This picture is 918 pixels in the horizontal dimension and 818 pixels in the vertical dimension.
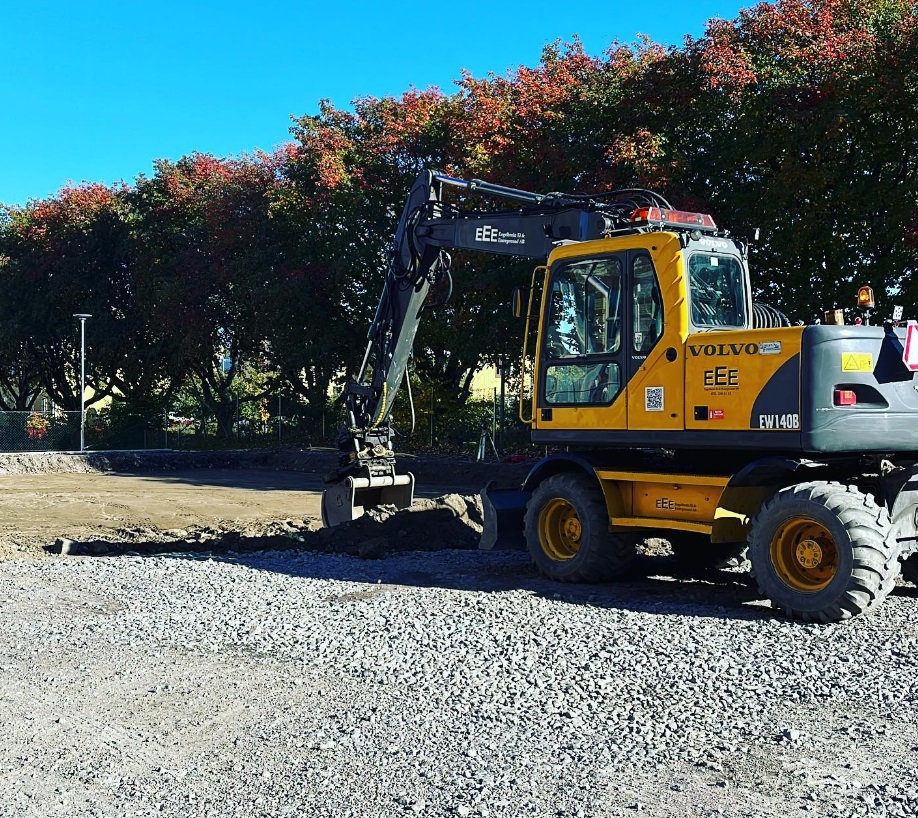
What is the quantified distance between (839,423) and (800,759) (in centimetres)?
Answer: 365

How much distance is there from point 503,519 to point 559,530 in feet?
2.01

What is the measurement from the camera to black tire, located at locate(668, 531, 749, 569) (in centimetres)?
1077

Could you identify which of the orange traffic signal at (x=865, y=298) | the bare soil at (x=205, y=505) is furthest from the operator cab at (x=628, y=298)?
the bare soil at (x=205, y=505)

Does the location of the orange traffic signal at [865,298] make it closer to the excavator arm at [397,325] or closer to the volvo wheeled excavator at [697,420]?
the volvo wheeled excavator at [697,420]

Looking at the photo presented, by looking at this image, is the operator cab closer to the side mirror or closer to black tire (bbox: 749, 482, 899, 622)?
the side mirror

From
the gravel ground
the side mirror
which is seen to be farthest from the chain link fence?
the gravel ground

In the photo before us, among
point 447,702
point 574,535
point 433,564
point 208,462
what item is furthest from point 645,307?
point 208,462

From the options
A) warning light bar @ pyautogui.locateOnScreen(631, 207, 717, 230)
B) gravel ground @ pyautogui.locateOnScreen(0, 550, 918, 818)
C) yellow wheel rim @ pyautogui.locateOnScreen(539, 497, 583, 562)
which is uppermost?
warning light bar @ pyautogui.locateOnScreen(631, 207, 717, 230)

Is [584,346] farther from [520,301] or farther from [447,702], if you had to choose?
[447,702]

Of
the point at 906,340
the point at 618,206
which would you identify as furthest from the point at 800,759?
the point at 618,206

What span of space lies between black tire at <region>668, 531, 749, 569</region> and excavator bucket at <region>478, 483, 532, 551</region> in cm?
171

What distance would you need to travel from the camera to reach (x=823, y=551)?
8.08 meters

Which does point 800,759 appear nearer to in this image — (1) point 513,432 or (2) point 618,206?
(2) point 618,206

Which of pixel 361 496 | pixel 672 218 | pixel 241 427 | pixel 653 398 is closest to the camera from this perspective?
pixel 653 398
